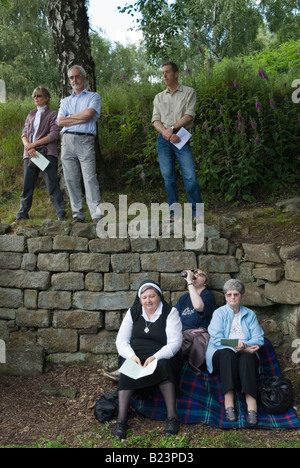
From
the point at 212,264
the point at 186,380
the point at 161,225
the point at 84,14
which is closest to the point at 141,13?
the point at 84,14

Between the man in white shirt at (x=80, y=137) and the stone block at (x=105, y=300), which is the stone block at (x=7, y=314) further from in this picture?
the man in white shirt at (x=80, y=137)

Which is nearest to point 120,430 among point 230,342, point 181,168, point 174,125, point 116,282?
point 230,342

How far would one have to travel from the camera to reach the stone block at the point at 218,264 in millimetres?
5195

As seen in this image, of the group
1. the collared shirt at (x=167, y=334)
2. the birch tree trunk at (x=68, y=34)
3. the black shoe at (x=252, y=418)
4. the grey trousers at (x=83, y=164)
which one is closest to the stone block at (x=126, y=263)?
the grey trousers at (x=83, y=164)

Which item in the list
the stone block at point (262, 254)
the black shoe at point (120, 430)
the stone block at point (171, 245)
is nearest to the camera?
the black shoe at point (120, 430)

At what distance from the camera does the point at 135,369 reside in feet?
13.3

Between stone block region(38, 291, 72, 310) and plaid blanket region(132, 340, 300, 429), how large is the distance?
141cm

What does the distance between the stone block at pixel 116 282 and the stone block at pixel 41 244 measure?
2.38 feet

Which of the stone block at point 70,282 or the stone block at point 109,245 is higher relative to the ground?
the stone block at point 109,245

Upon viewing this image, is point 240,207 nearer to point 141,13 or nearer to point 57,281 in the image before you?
point 57,281

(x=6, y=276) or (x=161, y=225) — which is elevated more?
(x=161, y=225)

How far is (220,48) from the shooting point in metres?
17.3

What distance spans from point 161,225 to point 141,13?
15.8 ft

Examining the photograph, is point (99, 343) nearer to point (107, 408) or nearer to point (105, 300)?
point (105, 300)
